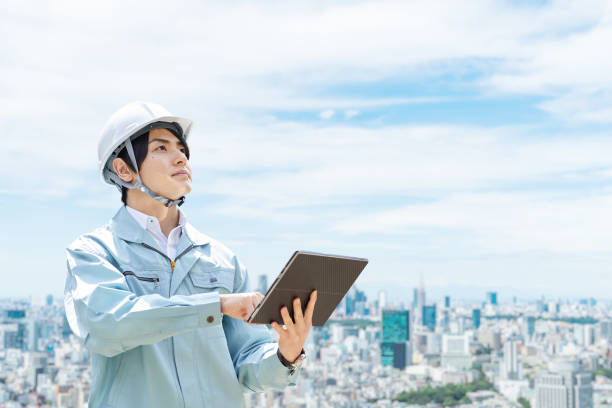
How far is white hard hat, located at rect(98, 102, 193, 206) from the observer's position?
1547mm

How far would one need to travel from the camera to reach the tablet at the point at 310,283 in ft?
4.40

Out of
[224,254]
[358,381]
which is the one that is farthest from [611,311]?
[224,254]

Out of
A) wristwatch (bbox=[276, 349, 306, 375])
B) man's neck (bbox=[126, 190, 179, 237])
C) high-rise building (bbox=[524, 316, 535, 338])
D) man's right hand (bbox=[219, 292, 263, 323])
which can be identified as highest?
man's neck (bbox=[126, 190, 179, 237])

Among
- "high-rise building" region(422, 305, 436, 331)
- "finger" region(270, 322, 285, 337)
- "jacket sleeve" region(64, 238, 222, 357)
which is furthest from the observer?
"high-rise building" region(422, 305, 436, 331)

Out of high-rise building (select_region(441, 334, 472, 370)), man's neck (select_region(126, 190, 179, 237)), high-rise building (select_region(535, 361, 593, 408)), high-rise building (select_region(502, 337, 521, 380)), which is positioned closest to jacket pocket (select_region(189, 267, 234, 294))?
man's neck (select_region(126, 190, 179, 237))

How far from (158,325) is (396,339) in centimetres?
6338

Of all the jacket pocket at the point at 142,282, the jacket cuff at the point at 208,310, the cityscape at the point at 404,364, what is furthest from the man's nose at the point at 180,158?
the cityscape at the point at 404,364

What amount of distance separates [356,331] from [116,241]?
223 ft

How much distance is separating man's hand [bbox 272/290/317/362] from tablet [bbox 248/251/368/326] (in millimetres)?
11

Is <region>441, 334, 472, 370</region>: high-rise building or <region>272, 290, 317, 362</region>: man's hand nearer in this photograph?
<region>272, 290, 317, 362</region>: man's hand

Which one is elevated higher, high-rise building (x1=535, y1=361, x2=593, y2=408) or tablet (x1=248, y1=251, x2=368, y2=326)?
tablet (x1=248, y1=251, x2=368, y2=326)

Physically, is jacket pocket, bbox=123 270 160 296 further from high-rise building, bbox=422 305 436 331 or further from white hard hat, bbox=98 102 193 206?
high-rise building, bbox=422 305 436 331

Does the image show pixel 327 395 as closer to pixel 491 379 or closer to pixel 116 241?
pixel 491 379

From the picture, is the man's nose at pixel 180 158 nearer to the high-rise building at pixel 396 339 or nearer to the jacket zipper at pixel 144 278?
the jacket zipper at pixel 144 278
